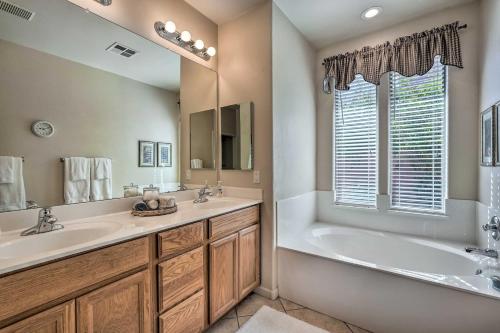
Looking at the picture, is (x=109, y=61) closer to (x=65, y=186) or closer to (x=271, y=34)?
(x=65, y=186)

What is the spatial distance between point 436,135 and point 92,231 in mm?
3016

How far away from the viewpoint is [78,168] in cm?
149

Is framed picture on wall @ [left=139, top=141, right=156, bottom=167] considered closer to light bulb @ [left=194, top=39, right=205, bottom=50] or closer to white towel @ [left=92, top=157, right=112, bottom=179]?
white towel @ [left=92, top=157, right=112, bottom=179]

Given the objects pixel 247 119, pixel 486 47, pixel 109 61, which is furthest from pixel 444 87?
pixel 109 61

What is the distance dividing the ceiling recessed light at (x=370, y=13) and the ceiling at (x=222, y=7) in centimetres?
104

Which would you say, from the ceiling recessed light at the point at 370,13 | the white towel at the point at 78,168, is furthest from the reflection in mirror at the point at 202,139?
the ceiling recessed light at the point at 370,13

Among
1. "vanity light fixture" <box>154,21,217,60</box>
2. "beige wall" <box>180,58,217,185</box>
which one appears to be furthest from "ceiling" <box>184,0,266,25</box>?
"beige wall" <box>180,58,217,185</box>

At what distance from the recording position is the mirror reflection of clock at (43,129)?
1317 millimetres

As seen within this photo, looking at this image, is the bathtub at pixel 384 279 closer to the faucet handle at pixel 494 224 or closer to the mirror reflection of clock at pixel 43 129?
the faucet handle at pixel 494 224

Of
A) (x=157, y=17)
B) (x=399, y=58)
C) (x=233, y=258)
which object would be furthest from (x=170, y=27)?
(x=399, y=58)

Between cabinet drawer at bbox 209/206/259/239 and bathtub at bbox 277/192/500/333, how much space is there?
0.27m

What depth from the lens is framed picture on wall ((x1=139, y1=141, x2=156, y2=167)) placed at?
183 cm

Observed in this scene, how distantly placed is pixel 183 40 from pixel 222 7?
1.70 ft

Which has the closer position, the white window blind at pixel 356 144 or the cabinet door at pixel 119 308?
the cabinet door at pixel 119 308
